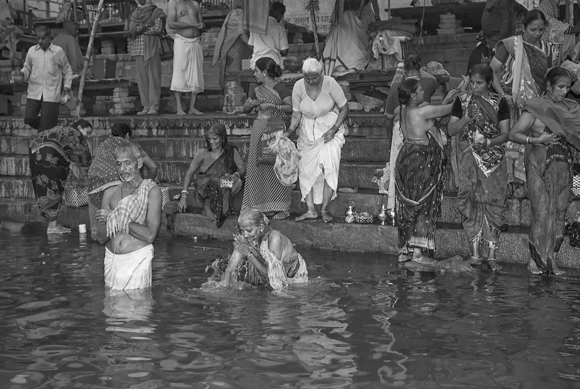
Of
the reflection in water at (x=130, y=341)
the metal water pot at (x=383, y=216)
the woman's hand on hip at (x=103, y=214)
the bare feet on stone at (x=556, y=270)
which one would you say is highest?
the woman's hand on hip at (x=103, y=214)

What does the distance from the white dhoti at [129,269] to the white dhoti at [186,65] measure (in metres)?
6.78

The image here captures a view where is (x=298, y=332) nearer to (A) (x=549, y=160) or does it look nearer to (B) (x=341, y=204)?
(A) (x=549, y=160)

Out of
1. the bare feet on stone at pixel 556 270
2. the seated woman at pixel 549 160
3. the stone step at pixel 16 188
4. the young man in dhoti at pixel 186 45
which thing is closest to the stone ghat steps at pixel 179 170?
the stone step at pixel 16 188

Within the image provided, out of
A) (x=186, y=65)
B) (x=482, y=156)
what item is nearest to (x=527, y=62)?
(x=482, y=156)

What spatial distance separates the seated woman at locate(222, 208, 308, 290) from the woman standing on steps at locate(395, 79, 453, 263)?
5.68 feet

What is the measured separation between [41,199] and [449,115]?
5484 millimetres

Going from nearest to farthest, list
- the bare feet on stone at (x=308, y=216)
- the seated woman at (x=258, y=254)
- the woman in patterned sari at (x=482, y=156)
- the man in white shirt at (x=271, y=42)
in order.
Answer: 1. the seated woman at (x=258, y=254)
2. the woman in patterned sari at (x=482, y=156)
3. the bare feet on stone at (x=308, y=216)
4. the man in white shirt at (x=271, y=42)

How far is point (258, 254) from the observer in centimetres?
699

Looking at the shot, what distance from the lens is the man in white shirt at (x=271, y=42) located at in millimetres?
13141

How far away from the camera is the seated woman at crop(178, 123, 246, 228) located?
10.3 metres

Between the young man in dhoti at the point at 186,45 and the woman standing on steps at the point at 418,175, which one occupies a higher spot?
the young man in dhoti at the point at 186,45

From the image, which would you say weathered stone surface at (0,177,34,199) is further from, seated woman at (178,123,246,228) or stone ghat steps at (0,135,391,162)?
seated woman at (178,123,246,228)

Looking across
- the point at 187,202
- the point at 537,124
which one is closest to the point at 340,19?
the point at 187,202

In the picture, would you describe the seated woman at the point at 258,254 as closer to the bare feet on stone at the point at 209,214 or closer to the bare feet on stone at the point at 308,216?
the bare feet on stone at the point at 308,216
